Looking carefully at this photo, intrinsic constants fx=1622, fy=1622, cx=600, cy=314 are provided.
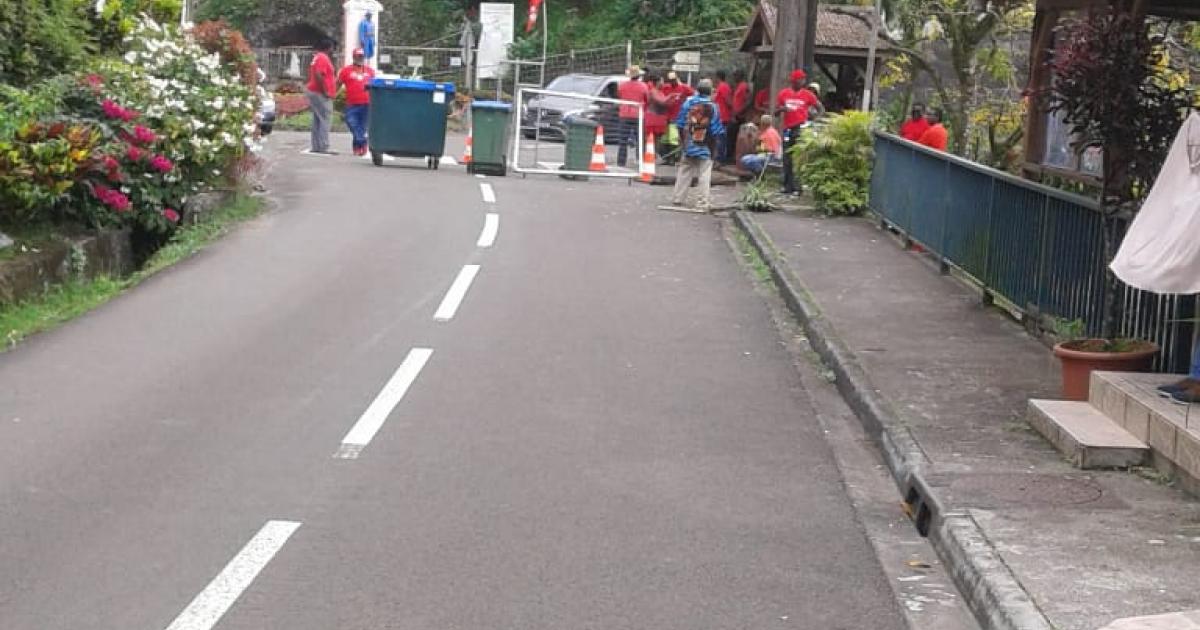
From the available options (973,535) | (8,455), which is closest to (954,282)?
(973,535)

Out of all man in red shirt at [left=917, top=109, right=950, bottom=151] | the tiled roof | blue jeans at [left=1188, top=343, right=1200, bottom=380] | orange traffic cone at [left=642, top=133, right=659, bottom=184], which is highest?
the tiled roof

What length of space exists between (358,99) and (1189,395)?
2034 cm

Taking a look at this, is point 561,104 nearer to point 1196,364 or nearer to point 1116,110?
point 1116,110

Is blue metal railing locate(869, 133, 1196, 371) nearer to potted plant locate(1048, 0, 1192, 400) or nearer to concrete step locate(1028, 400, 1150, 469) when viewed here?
potted plant locate(1048, 0, 1192, 400)

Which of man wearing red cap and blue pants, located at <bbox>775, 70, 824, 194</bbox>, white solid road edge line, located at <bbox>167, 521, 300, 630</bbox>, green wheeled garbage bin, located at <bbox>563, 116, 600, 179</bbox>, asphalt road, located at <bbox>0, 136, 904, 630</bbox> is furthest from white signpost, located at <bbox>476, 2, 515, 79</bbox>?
white solid road edge line, located at <bbox>167, 521, 300, 630</bbox>

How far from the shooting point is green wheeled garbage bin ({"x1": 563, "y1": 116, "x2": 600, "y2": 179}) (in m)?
25.8

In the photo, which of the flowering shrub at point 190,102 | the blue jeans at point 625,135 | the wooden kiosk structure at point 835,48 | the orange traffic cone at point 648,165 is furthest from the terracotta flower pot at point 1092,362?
the wooden kiosk structure at point 835,48

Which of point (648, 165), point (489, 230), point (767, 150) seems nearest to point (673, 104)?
point (648, 165)

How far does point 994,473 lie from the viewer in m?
8.16

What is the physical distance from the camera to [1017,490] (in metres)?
7.83

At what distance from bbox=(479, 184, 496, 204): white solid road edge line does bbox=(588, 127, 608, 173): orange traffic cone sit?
3003 millimetres

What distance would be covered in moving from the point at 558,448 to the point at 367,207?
11.3 meters

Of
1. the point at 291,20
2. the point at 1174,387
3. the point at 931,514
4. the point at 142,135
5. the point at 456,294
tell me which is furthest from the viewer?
the point at 291,20

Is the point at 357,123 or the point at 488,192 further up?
the point at 357,123
